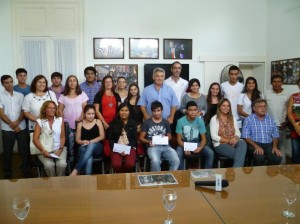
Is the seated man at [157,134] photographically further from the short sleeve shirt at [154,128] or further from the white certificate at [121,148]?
the white certificate at [121,148]

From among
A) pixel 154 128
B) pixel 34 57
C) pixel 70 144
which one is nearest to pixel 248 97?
pixel 154 128

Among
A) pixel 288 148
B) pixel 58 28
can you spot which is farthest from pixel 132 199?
pixel 58 28

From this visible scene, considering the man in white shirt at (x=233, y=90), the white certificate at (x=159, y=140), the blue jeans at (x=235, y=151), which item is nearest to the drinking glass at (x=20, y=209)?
the white certificate at (x=159, y=140)

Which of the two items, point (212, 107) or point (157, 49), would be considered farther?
point (157, 49)

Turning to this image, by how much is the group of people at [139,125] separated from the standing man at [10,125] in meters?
0.01

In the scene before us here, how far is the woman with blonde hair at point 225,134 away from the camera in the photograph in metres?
3.55

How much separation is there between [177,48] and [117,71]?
132 cm

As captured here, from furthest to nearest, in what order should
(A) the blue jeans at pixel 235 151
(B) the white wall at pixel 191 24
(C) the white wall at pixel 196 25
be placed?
(B) the white wall at pixel 191 24
(C) the white wall at pixel 196 25
(A) the blue jeans at pixel 235 151

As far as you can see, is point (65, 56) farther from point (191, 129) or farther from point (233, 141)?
point (233, 141)

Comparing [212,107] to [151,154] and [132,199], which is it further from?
[132,199]

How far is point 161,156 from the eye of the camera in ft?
11.4

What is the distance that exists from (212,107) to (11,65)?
393 cm

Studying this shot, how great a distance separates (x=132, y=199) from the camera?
1681mm

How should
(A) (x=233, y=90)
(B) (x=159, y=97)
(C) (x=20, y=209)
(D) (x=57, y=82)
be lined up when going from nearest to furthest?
(C) (x=20, y=209) < (B) (x=159, y=97) < (D) (x=57, y=82) < (A) (x=233, y=90)
